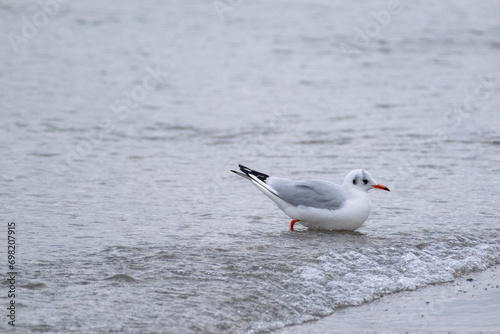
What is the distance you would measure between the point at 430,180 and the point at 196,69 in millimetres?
7655

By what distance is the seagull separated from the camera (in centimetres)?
618

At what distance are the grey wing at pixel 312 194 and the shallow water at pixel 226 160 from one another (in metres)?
0.28

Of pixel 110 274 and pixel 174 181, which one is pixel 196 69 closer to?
pixel 174 181

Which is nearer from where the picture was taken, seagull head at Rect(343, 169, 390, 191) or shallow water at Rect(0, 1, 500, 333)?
shallow water at Rect(0, 1, 500, 333)

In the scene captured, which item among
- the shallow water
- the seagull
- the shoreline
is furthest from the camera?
the seagull

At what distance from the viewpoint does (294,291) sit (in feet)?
16.4

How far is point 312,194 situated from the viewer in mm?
6293

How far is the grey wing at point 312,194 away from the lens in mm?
6230

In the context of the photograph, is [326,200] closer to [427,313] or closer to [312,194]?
[312,194]

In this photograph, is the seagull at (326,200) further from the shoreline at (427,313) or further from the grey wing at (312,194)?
the shoreline at (427,313)

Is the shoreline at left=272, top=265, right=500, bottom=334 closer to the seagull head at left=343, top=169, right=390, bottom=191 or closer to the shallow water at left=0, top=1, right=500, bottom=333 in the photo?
the shallow water at left=0, top=1, right=500, bottom=333

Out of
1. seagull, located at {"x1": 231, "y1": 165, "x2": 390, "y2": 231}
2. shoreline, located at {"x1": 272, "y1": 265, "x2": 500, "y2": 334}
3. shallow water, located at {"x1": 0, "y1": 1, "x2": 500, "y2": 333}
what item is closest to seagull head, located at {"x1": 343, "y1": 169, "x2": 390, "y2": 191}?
seagull, located at {"x1": 231, "y1": 165, "x2": 390, "y2": 231}

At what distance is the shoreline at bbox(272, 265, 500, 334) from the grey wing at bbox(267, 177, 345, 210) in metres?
1.25

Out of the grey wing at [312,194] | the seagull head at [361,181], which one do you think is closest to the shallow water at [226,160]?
the grey wing at [312,194]
